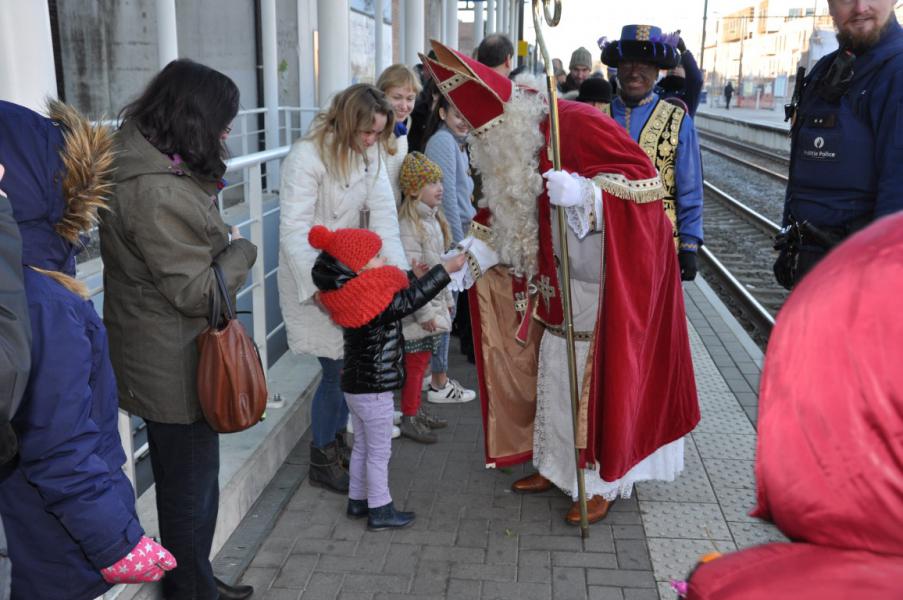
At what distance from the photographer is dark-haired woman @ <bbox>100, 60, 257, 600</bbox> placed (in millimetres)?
2477

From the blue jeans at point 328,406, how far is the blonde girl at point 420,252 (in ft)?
1.59

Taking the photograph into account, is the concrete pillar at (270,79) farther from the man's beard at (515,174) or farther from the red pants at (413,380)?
the man's beard at (515,174)

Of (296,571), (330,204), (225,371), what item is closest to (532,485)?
(296,571)

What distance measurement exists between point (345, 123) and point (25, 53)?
1462 mm

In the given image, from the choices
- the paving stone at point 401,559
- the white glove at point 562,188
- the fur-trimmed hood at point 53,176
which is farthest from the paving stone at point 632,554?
the fur-trimmed hood at point 53,176

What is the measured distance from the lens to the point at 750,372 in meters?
5.89

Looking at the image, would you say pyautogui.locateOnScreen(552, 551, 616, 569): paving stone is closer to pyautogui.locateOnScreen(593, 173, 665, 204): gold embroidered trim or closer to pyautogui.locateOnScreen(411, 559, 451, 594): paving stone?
pyautogui.locateOnScreen(411, 559, 451, 594): paving stone

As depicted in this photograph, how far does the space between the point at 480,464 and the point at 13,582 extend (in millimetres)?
2681

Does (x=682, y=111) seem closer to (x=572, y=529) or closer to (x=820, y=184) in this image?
(x=820, y=184)

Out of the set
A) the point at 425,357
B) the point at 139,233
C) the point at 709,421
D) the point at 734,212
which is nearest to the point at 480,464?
the point at 425,357

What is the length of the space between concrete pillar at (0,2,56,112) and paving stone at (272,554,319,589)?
191 centimetres

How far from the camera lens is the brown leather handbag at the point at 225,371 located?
259cm

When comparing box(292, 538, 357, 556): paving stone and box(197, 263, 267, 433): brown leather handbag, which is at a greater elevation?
box(197, 263, 267, 433): brown leather handbag

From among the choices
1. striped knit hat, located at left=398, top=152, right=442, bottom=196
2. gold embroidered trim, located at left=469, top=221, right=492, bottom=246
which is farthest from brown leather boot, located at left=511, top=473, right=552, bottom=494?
striped knit hat, located at left=398, top=152, right=442, bottom=196
